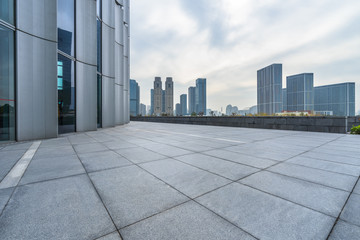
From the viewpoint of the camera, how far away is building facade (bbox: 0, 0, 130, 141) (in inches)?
287

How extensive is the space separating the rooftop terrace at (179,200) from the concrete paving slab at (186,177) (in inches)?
0.7

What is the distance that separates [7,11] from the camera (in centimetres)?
717

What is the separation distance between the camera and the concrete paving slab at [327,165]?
147 inches

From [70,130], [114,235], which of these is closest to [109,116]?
[70,130]

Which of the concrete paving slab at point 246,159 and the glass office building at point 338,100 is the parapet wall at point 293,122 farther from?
the glass office building at point 338,100

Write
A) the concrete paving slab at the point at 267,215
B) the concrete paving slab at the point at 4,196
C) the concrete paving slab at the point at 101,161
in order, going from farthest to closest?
the concrete paving slab at the point at 101,161
the concrete paving slab at the point at 4,196
the concrete paving slab at the point at 267,215

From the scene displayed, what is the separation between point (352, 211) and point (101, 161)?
16.3ft

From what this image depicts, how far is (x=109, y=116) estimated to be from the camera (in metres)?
16.1

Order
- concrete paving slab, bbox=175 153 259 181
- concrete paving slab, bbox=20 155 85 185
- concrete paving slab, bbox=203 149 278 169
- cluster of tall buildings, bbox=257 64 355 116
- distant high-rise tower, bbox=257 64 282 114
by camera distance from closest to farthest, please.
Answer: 1. concrete paving slab, bbox=20 155 85 185
2. concrete paving slab, bbox=175 153 259 181
3. concrete paving slab, bbox=203 149 278 169
4. distant high-rise tower, bbox=257 64 282 114
5. cluster of tall buildings, bbox=257 64 355 116

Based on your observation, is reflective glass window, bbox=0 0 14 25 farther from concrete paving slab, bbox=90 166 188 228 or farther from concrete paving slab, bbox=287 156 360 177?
concrete paving slab, bbox=287 156 360 177

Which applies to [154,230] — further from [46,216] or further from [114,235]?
[46,216]

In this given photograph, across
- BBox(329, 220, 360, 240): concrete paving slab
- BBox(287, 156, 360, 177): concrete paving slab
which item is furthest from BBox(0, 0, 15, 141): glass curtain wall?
BBox(287, 156, 360, 177): concrete paving slab

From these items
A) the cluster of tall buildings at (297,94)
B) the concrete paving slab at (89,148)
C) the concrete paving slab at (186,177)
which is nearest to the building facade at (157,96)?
the cluster of tall buildings at (297,94)

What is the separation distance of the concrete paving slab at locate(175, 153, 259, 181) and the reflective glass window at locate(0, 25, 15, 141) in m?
7.84
